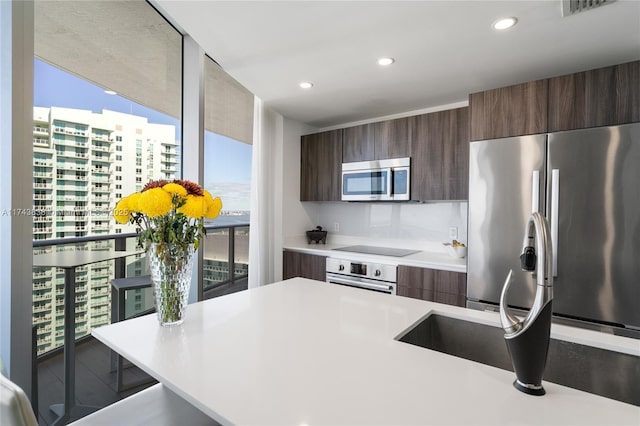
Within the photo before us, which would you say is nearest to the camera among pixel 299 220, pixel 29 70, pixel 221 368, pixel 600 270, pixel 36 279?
pixel 221 368

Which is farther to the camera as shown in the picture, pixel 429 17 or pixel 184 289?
pixel 429 17

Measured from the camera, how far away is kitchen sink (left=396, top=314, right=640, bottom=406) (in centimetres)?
90

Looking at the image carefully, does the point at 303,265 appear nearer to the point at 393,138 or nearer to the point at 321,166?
the point at 321,166

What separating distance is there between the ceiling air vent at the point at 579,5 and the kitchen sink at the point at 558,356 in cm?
155

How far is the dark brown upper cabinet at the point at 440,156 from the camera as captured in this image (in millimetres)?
2635

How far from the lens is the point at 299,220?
3705 mm

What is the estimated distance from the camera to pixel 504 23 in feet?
5.45

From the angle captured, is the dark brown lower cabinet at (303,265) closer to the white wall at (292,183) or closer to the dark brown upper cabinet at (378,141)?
the white wall at (292,183)

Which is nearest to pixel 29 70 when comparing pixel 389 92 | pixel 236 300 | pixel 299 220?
pixel 236 300

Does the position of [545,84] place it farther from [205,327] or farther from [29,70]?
[29,70]

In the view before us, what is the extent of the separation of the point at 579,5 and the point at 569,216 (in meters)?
1.17

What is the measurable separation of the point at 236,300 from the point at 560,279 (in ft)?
6.66

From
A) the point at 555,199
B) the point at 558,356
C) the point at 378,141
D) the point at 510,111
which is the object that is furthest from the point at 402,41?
the point at 558,356

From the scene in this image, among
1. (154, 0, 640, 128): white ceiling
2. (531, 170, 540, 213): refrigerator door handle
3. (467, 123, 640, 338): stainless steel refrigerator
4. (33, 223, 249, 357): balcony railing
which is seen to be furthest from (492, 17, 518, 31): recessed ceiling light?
(33, 223, 249, 357): balcony railing
